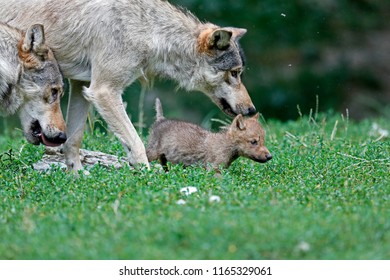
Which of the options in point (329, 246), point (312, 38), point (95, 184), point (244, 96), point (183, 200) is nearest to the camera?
point (329, 246)

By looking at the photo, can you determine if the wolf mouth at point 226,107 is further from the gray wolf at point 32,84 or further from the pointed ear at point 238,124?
the gray wolf at point 32,84

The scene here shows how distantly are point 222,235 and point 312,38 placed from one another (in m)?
13.2

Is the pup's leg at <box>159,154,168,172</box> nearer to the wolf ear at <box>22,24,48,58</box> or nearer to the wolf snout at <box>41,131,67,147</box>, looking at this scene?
the wolf snout at <box>41,131,67,147</box>

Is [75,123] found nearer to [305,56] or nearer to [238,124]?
[238,124]

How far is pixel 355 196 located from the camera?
300 inches

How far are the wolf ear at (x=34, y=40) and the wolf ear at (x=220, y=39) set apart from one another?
5.94ft

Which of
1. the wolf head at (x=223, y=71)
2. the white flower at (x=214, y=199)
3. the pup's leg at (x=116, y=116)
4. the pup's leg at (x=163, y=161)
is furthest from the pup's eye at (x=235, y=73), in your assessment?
the white flower at (x=214, y=199)

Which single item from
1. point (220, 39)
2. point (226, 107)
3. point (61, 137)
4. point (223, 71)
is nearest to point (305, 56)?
point (226, 107)

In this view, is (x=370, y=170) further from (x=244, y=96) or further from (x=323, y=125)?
(x=323, y=125)

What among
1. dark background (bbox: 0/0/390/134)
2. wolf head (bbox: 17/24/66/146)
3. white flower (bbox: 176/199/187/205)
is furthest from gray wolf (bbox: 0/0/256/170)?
dark background (bbox: 0/0/390/134)

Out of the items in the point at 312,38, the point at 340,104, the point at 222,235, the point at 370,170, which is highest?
the point at 222,235

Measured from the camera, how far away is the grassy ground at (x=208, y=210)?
19.8ft

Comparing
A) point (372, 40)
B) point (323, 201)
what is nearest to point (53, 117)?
point (323, 201)

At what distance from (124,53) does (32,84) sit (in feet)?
3.18
